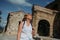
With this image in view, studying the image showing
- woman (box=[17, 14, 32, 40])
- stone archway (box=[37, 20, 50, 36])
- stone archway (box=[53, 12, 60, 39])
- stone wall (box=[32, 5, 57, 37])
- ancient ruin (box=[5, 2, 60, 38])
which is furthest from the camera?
stone archway (box=[37, 20, 50, 36])

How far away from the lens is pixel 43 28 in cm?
3606

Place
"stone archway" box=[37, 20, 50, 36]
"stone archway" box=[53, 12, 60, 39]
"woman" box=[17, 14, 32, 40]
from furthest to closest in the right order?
1. "stone archway" box=[37, 20, 50, 36]
2. "stone archway" box=[53, 12, 60, 39]
3. "woman" box=[17, 14, 32, 40]

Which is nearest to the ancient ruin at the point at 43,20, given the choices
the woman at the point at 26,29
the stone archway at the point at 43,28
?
the stone archway at the point at 43,28

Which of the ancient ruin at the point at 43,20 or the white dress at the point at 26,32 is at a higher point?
the ancient ruin at the point at 43,20

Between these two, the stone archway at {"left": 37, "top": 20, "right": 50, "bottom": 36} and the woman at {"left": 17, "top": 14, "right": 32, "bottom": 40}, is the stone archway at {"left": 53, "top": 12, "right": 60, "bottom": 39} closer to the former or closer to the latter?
the stone archway at {"left": 37, "top": 20, "right": 50, "bottom": 36}

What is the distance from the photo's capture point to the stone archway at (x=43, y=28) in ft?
115

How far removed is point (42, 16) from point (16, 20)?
421 cm

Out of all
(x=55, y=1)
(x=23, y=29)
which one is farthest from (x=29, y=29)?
(x=55, y=1)

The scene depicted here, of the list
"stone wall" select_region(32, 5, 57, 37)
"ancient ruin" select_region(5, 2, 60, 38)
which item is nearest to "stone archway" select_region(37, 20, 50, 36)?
"ancient ruin" select_region(5, 2, 60, 38)

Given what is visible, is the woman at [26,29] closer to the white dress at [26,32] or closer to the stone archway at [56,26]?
the white dress at [26,32]

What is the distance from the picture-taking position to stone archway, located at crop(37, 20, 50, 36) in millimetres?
35025

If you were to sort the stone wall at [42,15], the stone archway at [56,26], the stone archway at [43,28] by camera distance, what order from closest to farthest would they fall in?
1. the stone wall at [42,15]
2. the stone archway at [56,26]
3. the stone archway at [43,28]

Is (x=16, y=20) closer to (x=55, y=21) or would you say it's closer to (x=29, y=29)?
(x=55, y=21)

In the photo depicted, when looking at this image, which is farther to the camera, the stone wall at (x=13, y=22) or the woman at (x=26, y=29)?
the stone wall at (x=13, y=22)
